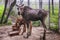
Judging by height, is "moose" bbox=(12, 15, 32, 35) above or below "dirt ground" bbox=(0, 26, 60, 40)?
above

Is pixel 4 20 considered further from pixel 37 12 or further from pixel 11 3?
pixel 37 12

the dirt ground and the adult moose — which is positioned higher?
the adult moose

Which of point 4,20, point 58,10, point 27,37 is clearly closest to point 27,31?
point 27,37

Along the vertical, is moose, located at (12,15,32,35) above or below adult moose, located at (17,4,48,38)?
below

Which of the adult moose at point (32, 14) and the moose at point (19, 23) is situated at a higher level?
the adult moose at point (32, 14)

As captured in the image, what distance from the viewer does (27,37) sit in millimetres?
2260

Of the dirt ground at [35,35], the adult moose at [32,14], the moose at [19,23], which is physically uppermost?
the adult moose at [32,14]

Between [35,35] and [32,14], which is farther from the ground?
[32,14]

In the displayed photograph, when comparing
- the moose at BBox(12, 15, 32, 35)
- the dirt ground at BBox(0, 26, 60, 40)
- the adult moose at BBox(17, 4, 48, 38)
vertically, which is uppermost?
the adult moose at BBox(17, 4, 48, 38)

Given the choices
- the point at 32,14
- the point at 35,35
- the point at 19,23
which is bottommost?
the point at 35,35

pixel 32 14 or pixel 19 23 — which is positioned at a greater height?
pixel 32 14

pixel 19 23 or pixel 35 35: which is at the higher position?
pixel 19 23

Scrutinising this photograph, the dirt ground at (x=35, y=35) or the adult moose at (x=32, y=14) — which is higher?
the adult moose at (x=32, y=14)

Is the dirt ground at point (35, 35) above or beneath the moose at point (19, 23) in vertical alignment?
beneath
